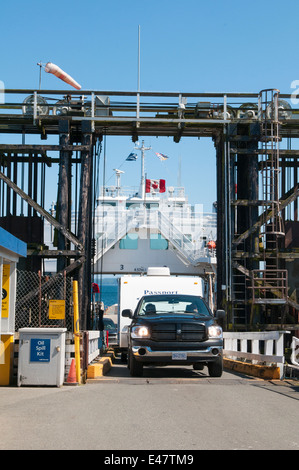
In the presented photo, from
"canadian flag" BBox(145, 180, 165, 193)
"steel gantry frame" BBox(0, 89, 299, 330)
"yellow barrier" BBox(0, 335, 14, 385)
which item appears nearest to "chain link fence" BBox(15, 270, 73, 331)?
"steel gantry frame" BBox(0, 89, 299, 330)

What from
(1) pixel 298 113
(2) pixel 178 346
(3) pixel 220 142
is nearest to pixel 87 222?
(3) pixel 220 142

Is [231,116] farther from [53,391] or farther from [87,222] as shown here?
[53,391]

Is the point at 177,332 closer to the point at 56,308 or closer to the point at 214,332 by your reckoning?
the point at 214,332

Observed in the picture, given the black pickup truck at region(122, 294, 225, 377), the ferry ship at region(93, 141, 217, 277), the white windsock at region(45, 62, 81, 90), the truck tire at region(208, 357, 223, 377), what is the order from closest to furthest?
the black pickup truck at region(122, 294, 225, 377) → the truck tire at region(208, 357, 223, 377) → the white windsock at region(45, 62, 81, 90) → the ferry ship at region(93, 141, 217, 277)

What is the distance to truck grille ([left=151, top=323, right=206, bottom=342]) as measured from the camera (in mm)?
13047

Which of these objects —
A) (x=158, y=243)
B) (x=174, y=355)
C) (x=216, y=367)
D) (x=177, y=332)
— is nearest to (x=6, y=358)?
(x=174, y=355)

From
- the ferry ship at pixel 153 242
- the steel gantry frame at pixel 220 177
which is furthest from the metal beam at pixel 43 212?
the ferry ship at pixel 153 242

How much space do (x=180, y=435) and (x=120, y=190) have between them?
3647 centimetres

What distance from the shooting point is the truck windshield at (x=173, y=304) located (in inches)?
567

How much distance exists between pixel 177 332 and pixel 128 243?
19201mm

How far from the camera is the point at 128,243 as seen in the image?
3209cm

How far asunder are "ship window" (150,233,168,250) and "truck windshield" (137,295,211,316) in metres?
16.6

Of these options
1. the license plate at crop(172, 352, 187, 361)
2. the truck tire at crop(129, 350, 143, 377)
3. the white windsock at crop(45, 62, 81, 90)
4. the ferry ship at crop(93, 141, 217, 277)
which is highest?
the white windsock at crop(45, 62, 81, 90)

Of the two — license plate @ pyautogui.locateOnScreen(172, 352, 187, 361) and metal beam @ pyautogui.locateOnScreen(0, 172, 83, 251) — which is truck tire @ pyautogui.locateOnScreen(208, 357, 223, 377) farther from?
metal beam @ pyautogui.locateOnScreen(0, 172, 83, 251)
